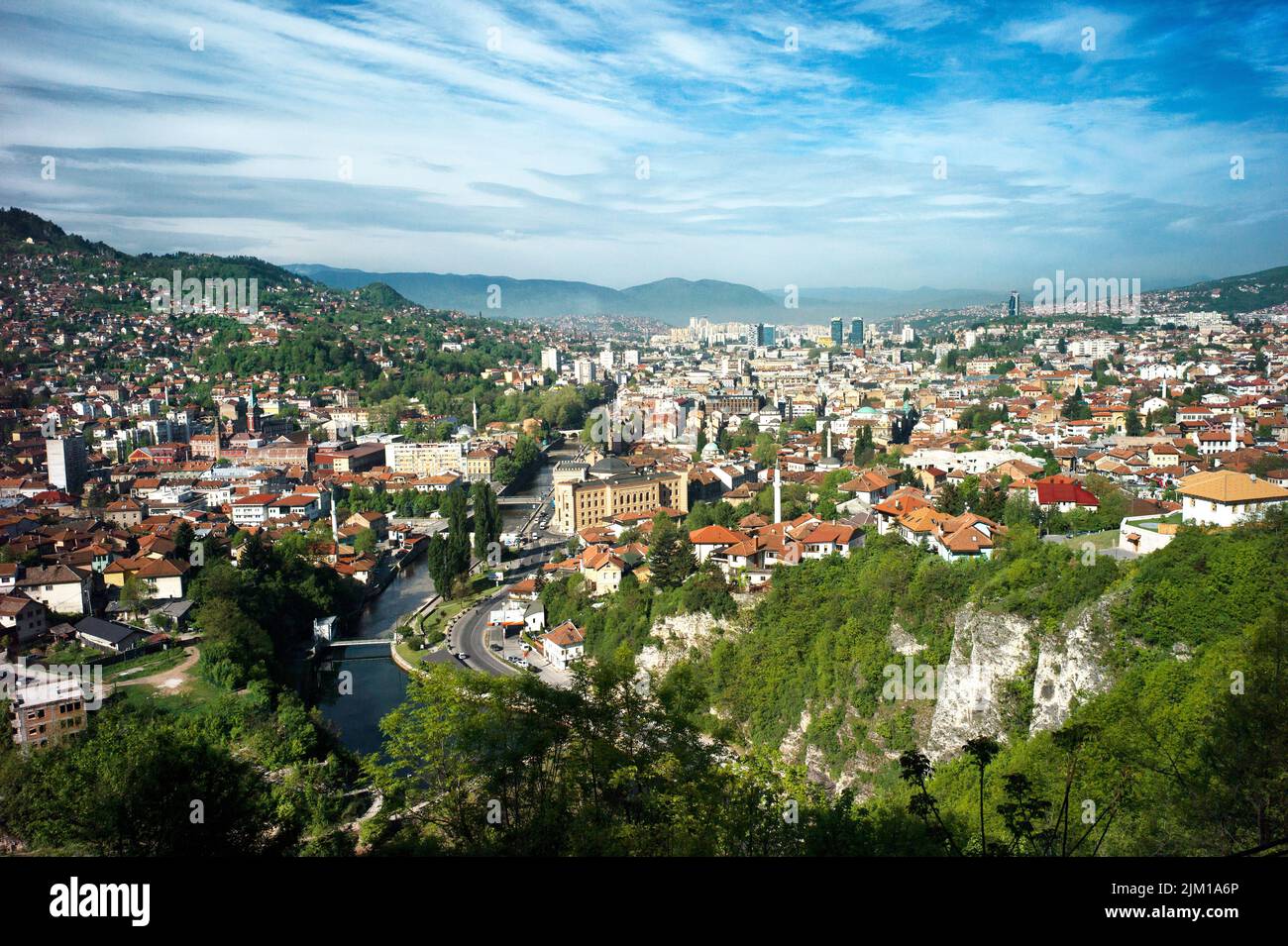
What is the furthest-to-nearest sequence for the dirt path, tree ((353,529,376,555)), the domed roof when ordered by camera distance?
1. the domed roof
2. tree ((353,529,376,555))
3. the dirt path

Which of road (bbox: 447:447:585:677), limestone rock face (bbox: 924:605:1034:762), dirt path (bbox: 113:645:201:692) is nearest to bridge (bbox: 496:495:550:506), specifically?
road (bbox: 447:447:585:677)

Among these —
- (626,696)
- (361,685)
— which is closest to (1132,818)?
(626,696)

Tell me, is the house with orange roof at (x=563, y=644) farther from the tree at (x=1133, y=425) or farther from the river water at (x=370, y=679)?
the tree at (x=1133, y=425)

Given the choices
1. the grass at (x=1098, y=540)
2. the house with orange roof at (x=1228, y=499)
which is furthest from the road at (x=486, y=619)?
the house with orange roof at (x=1228, y=499)

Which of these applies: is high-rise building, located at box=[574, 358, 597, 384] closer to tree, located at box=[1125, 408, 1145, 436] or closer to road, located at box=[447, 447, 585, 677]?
road, located at box=[447, 447, 585, 677]
